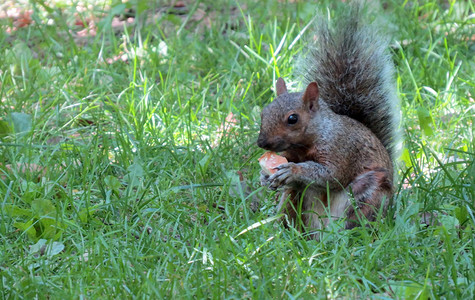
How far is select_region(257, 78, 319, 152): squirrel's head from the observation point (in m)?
2.42

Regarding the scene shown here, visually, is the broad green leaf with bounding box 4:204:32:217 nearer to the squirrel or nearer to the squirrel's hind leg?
the squirrel

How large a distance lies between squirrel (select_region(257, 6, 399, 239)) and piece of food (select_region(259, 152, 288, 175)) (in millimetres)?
27

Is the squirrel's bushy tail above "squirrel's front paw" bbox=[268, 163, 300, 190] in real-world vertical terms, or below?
above

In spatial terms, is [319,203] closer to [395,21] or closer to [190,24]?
[395,21]

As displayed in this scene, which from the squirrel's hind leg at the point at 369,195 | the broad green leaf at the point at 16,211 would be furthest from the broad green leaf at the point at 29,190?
the squirrel's hind leg at the point at 369,195

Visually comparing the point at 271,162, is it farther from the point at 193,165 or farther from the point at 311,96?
the point at 193,165

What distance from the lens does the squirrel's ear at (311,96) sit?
247cm

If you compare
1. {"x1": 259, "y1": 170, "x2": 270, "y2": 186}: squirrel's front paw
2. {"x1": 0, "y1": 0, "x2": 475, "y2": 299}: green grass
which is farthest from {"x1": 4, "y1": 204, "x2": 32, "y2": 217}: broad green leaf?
{"x1": 259, "y1": 170, "x2": 270, "y2": 186}: squirrel's front paw

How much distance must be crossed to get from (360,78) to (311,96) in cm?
28

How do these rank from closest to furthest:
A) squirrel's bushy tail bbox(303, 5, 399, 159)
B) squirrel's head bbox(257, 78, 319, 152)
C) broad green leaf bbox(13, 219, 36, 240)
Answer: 1. broad green leaf bbox(13, 219, 36, 240)
2. squirrel's head bbox(257, 78, 319, 152)
3. squirrel's bushy tail bbox(303, 5, 399, 159)

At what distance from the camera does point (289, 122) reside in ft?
8.00

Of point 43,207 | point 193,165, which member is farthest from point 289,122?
point 43,207

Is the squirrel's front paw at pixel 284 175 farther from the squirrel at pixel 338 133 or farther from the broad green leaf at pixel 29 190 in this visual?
the broad green leaf at pixel 29 190

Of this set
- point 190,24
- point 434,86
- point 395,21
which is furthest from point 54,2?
point 434,86
